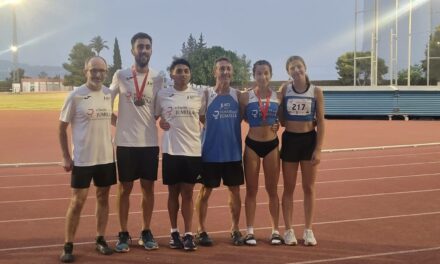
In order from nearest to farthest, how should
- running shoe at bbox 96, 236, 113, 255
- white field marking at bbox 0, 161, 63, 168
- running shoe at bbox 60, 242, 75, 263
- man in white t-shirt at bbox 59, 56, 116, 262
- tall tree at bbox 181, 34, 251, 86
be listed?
running shoe at bbox 60, 242, 75, 263
man in white t-shirt at bbox 59, 56, 116, 262
running shoe at bbox 96, 236, 113, 255
white field marking at bbox 0, 161, 63, 168
tall tree at bbox 181, 34, 251, 86

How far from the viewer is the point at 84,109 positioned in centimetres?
457

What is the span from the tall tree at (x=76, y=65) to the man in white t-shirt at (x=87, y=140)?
59839 mm

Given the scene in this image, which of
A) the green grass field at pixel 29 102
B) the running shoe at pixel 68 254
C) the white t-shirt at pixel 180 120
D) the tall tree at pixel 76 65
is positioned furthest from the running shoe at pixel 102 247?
the tall tree at pixel 76 65

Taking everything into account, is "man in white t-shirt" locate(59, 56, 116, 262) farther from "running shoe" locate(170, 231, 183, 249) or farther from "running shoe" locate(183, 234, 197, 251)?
"running shoe" locate(183, 234, 197, 251)

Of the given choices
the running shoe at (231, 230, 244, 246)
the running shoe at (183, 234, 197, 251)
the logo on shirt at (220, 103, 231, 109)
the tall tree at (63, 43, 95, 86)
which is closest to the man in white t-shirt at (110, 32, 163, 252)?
the running shoe at (183, 234, 197, 251)

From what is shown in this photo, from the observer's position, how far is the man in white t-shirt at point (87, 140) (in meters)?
4.59

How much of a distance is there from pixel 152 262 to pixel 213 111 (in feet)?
4.90

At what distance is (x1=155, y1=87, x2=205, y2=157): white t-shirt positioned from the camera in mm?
4785

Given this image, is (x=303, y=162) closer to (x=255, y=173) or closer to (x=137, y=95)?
(x=255, y=173)

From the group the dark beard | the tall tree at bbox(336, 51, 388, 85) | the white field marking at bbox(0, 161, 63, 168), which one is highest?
the tall tree at bbox(336, 51, 388, 85)

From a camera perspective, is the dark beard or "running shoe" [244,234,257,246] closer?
the dark beard

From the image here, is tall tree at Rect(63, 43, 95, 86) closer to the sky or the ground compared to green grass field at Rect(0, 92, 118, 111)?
closer to the sky

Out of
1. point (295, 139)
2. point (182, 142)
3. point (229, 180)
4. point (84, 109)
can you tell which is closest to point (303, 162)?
point (295, 139)

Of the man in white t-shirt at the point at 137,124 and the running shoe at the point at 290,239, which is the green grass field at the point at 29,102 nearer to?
the man in white t-shirt at the point at 137,124
